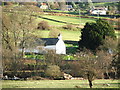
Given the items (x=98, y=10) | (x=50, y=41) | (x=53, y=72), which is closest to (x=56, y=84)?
(x=53, y=72)

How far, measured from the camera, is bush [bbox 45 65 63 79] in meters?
12.6

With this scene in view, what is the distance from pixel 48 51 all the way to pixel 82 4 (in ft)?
7.60

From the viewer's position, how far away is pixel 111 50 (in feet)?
44.6

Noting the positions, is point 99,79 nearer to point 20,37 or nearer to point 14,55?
point 14,55

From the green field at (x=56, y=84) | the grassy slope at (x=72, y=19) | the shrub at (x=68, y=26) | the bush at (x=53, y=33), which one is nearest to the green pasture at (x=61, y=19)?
the grassy slope at (x=72, y=19)

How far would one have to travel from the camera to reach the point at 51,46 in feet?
48.1

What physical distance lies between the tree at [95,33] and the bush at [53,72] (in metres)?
2.24

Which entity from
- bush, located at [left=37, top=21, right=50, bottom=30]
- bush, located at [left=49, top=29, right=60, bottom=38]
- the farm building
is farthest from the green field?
bush, located at [left=37, top=21, right=50, bottom=30]

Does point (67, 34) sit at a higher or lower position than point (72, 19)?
lower

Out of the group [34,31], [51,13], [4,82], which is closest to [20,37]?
[34,31]

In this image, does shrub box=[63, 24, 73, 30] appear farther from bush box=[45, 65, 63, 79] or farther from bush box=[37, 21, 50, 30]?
bush box=[45, 65, 63, 79]

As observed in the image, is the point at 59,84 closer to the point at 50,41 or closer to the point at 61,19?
the point at 50,41

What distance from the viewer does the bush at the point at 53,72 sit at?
12621mm

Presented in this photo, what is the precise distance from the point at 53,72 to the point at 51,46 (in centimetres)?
197
